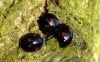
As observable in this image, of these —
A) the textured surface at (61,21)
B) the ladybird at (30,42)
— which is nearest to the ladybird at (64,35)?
the textured surface at (61,21)

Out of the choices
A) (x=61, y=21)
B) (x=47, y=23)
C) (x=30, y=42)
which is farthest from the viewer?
(x=61, y=21)

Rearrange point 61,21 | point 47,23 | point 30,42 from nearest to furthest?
point 30,42 → point 47,23 → point 61,21

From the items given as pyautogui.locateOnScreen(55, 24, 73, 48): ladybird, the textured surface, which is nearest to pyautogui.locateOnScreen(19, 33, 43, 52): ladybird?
the textured surface

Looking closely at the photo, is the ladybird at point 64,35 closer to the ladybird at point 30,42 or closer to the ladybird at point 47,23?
the ladybird at point 47,23

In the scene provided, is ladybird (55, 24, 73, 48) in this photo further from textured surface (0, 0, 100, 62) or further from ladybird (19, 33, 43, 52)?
ladybird (19, 33, 43, 52)

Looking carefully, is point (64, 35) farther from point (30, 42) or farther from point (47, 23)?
point (30, 42)

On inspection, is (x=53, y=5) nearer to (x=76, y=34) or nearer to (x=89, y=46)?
(x=76, y=34)

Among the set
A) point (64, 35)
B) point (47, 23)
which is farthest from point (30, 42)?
point (64, 35)
